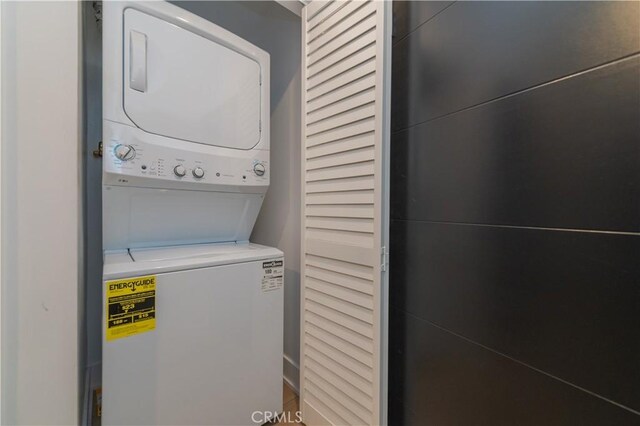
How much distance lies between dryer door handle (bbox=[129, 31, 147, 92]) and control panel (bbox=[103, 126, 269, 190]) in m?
0.23

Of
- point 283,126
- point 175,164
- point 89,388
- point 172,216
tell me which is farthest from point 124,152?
point 89,388

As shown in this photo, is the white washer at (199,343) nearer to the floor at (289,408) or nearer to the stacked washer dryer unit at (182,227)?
the stacked washer dryer unit at (182,227)

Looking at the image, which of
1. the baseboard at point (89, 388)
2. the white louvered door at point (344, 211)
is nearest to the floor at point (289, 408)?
the white louvered door at point (344, 211)

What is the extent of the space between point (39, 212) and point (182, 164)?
55 centimetres

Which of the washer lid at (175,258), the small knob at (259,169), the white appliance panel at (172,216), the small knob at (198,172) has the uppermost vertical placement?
the small knob at (259,169)

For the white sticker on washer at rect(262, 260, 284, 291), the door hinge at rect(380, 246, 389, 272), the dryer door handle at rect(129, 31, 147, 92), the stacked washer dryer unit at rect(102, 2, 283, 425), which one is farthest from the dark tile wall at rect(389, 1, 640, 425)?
the dryer door handle at rect(129, 31, 147, 92)

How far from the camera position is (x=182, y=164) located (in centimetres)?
117

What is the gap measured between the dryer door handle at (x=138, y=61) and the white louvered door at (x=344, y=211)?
0.71 meters

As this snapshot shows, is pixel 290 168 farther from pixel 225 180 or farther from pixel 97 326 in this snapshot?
pixel 97 326

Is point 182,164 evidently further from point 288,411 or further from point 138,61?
point 288,411

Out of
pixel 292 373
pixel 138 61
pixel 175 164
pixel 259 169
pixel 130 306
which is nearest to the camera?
pixel 130 306

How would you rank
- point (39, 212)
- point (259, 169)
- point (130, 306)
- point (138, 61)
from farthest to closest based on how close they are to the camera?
1. point (259, 169)
2. point (138, 61)
3. point (130, 306)
4. point (39, 212)

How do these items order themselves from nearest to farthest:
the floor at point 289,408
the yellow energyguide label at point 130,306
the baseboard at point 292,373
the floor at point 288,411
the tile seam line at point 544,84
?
1. the tile seam line at point 544,84
2. the yellow energyguide label at point 130,306
3. the floor at point 288,411
4. the floor at point 289,408
5. the baseboard at point 292,373

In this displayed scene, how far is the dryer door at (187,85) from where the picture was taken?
3.48 feet
